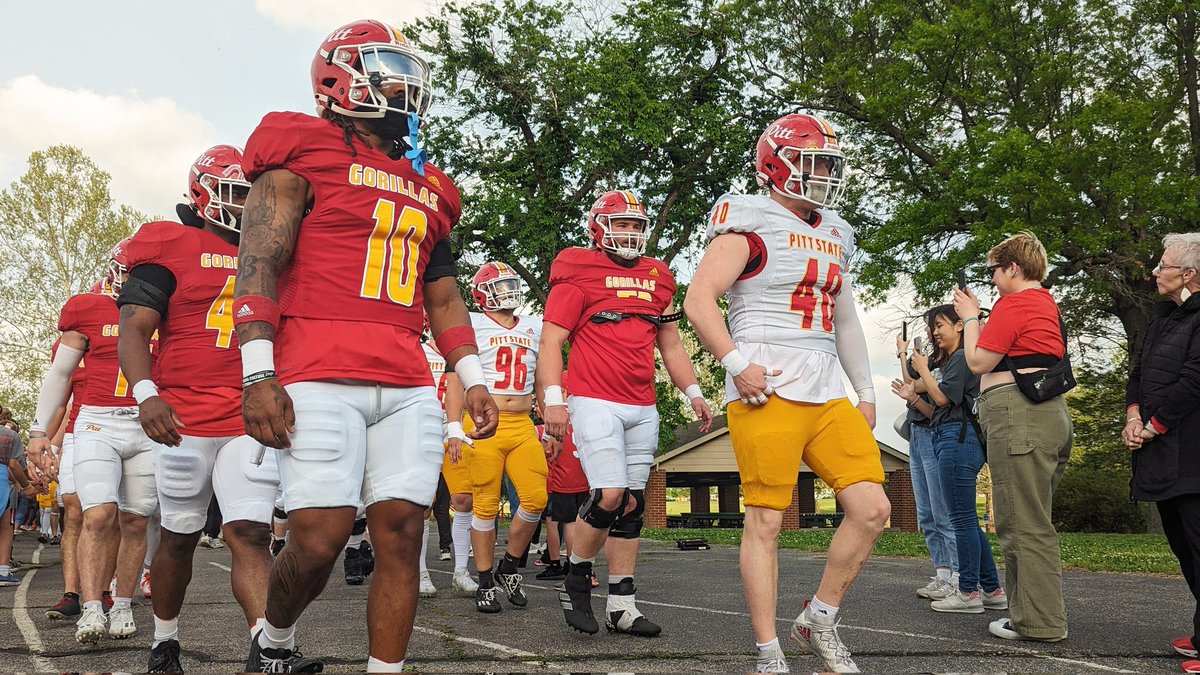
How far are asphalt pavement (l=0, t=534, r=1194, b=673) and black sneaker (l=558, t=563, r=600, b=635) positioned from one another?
3.0 inches

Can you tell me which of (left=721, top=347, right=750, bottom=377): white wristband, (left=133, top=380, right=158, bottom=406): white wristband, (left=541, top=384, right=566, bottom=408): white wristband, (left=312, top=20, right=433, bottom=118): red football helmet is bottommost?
(left=133, top=380, right=158, bottom=406): white wristband

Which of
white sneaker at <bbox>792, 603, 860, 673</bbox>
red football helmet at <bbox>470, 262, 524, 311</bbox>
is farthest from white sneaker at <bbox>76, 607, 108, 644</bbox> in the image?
white sneaker at <bbox>792, 603, 860, 673</bbox>

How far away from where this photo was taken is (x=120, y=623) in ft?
21.1

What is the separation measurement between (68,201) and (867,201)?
32465 millimetres

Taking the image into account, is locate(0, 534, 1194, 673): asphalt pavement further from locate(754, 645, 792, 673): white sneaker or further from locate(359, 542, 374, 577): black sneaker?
locate(754, 645, 792, 673): white sneaker

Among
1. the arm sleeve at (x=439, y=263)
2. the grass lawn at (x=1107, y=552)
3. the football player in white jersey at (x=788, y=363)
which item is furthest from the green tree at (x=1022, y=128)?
the arm sleeve at (x=439, y=263)

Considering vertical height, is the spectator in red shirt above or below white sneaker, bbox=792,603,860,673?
above

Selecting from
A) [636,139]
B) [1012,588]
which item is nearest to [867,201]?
[636,139]

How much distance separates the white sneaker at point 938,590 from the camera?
8012 millimetres

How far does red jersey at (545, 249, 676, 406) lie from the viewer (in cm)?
672

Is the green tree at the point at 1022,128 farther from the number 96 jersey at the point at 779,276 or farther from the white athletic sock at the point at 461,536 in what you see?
the number 96 jersey at the point at 779,276

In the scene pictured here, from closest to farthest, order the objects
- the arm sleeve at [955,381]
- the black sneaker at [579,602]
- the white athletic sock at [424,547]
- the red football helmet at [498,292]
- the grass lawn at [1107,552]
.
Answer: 1. the white athletic sock at [424,547]
2. the black sneaker at [579,602]
3. the arm sleeve at [955,381]
4. the red football helmet at [498,292]
5. the grass lawn at [1107,552]

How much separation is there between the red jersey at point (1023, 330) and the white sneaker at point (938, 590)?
2542mm

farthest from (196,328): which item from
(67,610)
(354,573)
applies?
(354,573)
